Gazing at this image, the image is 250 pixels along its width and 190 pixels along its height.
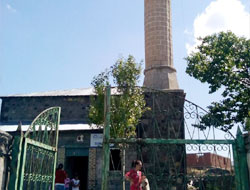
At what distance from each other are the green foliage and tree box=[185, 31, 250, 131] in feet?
13.6

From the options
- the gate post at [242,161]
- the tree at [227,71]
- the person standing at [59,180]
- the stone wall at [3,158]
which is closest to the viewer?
the stone wall at [3,158]

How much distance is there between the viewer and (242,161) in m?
4.64

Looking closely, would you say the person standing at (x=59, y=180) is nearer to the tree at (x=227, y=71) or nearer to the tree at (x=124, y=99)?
the tree at (x=124, y=99)

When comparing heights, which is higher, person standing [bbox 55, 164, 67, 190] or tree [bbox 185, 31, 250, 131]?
tree [bbox 185, 31, 250, 131]

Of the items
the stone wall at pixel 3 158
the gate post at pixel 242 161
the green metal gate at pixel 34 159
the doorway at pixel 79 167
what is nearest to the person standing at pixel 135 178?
the green metal gate at pixel 34 159

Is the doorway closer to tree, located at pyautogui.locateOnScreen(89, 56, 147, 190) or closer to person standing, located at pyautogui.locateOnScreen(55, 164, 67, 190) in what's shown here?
tree, located at pyautogui.locateOnScreen(89, 56, 147, 190)

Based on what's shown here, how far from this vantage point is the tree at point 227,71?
1274 cm

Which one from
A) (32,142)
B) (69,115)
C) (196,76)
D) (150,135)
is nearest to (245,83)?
(196,76)

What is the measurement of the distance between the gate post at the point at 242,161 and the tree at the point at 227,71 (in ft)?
26.5

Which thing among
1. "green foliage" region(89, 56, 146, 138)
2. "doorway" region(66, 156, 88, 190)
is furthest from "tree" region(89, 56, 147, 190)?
"doorway" region(66, 156, 88, 190)

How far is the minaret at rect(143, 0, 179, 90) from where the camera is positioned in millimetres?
13172

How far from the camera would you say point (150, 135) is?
40.3 feet

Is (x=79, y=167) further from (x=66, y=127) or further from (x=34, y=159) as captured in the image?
(x=34, y=159)

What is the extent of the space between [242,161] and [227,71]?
8.86 m
